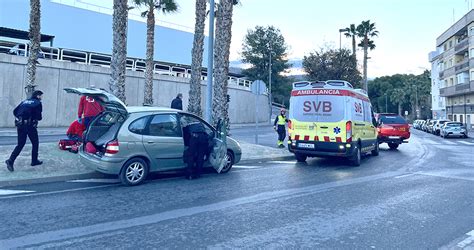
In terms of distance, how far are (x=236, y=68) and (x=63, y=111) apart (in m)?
46.7

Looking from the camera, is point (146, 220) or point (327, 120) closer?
point (146, 220)

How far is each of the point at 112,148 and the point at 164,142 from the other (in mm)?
1186

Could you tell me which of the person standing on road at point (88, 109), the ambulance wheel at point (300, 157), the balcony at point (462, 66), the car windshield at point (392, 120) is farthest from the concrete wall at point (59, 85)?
the balcony at point (462, 66)

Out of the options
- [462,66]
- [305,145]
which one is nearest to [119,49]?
[305,145]

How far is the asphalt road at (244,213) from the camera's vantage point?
4.36 meters

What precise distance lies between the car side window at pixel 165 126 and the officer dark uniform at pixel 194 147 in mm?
228

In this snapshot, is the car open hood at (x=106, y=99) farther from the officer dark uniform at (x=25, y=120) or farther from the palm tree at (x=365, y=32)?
the palm tree at (x=365, y=32)

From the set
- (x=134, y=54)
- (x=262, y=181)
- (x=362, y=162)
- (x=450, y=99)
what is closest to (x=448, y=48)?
(x=450, y=99)

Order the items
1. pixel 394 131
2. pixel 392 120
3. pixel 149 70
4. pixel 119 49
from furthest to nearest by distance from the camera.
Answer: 1. pixel 149 70
2. pixel 392 120
3. pixel 394 131
4. pixel 119 49

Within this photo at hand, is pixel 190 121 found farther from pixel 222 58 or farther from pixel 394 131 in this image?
pixel 394 131

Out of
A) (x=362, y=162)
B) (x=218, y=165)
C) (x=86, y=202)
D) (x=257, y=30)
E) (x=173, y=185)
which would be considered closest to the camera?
(x=86, y=202)

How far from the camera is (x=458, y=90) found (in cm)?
4722

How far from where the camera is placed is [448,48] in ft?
176

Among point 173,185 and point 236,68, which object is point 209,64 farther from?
point 236,68
